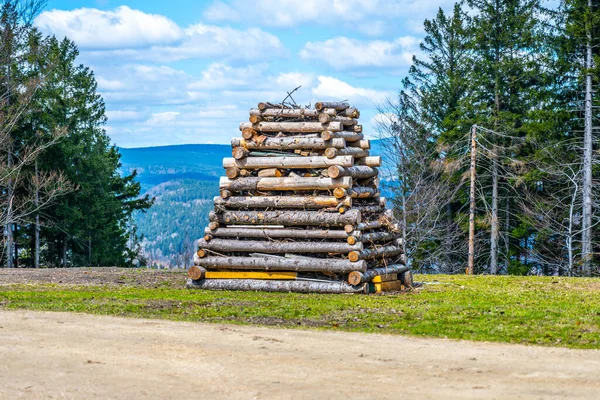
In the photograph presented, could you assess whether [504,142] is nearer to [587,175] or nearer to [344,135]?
[587,175]

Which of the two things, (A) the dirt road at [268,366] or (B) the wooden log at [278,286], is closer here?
(A) the dirt road at [268,366]

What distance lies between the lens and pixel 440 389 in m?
9.95

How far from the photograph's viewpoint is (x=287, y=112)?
2358 centimetres

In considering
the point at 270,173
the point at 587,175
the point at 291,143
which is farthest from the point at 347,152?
the point at 587,175

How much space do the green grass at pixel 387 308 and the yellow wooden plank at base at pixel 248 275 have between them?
0.86 meters

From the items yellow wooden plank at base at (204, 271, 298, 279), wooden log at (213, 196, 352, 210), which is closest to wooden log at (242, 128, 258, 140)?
wooden log at (213, 196, 352, 210)

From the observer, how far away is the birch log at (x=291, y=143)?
22.6 meters

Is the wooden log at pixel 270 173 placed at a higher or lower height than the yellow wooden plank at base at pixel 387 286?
higher

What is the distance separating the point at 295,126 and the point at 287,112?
56cm

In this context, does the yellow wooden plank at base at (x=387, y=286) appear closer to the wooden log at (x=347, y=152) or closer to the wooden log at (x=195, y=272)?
the wooden log at (x=347, y=152)

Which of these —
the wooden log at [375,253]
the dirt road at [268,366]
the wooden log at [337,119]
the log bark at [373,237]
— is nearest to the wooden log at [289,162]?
the wooden log at [337,119]

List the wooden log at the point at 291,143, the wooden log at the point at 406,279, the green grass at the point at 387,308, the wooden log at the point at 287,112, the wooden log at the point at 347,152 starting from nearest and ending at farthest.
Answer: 1. the green grass at the point at 387,308
2. the wooden log at the point at 347,152
3. the wooden log at the point at 291,143
4. the wooden log at the point at 287,112
5. the wooden log at the point at 406,279

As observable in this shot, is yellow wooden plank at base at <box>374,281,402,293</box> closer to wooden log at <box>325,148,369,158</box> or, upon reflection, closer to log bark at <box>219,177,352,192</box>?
log bark at <box>219,177,352,192</box>

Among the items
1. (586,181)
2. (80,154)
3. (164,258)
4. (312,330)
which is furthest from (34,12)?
(164,258)
